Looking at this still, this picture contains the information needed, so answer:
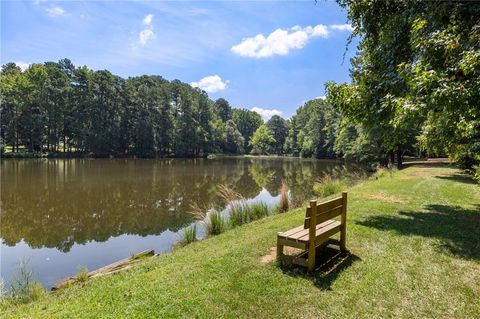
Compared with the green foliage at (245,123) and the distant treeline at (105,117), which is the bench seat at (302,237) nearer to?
the distant treeline at (105,117)

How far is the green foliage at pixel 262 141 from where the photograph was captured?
326 ft

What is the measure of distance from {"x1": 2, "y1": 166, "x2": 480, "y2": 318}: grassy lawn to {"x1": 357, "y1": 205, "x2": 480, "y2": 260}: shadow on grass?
3cm

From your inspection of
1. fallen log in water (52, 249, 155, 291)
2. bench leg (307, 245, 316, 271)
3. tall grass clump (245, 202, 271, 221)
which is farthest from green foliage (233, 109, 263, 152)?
bench leg (307, 245, 316, 271)

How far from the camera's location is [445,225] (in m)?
7.85

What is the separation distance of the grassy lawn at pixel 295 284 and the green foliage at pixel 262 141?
91.6m

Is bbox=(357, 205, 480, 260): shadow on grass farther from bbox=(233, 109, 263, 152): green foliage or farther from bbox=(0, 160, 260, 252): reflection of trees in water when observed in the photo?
bbox=(233, 109, 263, 152): green foliage

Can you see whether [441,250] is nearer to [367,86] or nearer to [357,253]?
[357,253]

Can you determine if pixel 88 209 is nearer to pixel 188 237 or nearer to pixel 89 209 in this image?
pixel 89 209

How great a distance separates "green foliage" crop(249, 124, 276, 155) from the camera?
3907 inches

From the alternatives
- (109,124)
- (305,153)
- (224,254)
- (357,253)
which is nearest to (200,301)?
(224,254)

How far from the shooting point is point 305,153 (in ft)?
262

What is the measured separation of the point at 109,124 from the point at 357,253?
60.9 meters

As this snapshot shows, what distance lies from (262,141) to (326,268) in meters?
96.0

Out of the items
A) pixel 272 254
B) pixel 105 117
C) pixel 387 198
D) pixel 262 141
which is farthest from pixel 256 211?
pixel 262 141
